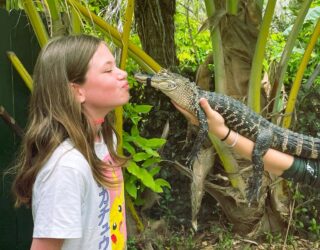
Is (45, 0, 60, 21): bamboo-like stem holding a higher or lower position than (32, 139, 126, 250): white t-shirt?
higher

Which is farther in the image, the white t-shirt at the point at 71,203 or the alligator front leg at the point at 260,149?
the alligator front leg at the point at 260,149

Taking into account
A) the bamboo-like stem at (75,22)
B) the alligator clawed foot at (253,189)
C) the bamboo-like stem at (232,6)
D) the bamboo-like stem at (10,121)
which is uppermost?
the bamboo-like stem at (232,6)

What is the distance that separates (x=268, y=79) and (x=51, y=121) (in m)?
2.63

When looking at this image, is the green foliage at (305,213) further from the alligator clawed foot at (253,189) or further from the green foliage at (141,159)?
the green foliage at (141,159)

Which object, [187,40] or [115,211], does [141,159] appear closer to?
[115,211]

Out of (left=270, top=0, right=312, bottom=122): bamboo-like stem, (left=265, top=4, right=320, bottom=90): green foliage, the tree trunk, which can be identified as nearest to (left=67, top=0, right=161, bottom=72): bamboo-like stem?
(left=270, top=0, right=312, bottom=122): bamboo-like stem

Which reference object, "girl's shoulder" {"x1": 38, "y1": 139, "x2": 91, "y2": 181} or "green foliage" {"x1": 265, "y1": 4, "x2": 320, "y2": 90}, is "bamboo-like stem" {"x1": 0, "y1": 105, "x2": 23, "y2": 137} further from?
"green foliage" {"x1": 265, "y1": 4, "x2": 320, "y2": 90}

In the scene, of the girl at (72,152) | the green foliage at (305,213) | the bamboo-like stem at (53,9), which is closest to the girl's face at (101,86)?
the girl at (72,152)

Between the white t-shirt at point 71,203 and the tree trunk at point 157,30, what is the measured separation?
306 cm

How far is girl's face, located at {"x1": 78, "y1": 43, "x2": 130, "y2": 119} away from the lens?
197cm

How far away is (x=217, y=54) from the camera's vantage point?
3824 mm

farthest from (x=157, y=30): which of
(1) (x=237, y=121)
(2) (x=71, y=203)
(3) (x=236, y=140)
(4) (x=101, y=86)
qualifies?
(2) (x=71, y=203)

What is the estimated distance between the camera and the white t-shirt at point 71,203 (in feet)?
5.71

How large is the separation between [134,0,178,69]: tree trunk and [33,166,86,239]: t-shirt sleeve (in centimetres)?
318
